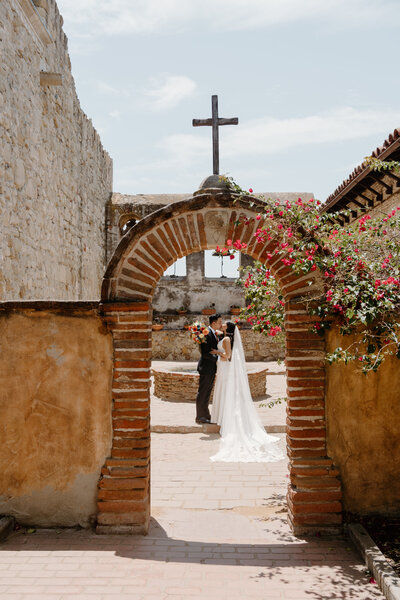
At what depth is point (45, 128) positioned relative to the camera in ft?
28.6

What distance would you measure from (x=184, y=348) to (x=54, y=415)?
1329 centimetres

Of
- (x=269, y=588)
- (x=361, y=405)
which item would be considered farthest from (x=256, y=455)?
(x=269, y=588)

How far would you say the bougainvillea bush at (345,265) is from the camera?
163 inches

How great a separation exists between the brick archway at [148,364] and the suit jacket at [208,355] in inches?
179

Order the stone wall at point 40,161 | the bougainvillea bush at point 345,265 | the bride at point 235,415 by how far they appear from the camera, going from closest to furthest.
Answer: the bougainvillea bush at point 345,265 < the stone wall at point 40,161 < the bride at point 235,415

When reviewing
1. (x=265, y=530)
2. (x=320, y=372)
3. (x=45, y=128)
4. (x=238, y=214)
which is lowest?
(x=265, y=530)

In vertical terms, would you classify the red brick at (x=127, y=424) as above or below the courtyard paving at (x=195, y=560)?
above

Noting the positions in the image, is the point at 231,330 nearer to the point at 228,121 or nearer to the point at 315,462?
the point at 315,462

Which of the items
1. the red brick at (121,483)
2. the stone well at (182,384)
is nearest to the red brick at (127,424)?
the red brick at (121,483)

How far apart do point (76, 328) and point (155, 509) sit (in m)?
2.14

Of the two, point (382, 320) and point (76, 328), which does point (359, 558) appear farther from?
point (76, 328)

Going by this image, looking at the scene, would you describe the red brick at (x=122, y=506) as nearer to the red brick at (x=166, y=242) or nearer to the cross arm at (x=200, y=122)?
the red brick at (x=166, y=242)

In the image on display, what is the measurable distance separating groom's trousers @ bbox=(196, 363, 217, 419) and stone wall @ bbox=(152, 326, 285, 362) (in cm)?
850

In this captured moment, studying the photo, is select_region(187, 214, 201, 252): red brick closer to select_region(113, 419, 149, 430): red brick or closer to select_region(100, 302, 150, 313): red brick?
select_region(100, 302, 150, 313): red brick
